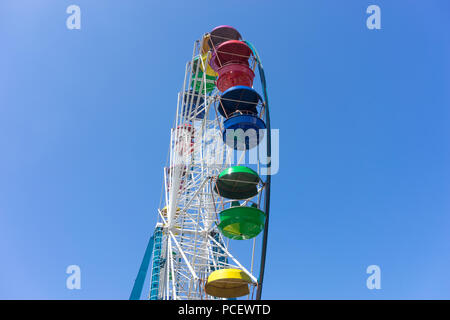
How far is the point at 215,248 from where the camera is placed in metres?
19.1

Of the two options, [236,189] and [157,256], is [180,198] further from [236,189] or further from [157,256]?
[236,189]

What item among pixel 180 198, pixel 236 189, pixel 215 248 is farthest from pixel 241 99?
pixel 215 248

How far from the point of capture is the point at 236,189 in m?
12.9

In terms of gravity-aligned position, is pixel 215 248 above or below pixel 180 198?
below

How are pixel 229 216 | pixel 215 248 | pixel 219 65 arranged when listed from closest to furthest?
pixel 229 216
pixel 219 65
pixel 215 248

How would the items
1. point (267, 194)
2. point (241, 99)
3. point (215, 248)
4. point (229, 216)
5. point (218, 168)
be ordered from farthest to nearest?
point (215, 248), point (218, 168), point (241, 99), point (267, 194), point (229, 216)

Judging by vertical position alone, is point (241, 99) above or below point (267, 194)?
above

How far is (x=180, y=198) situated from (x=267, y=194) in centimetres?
764

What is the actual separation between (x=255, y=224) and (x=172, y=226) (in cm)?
780
